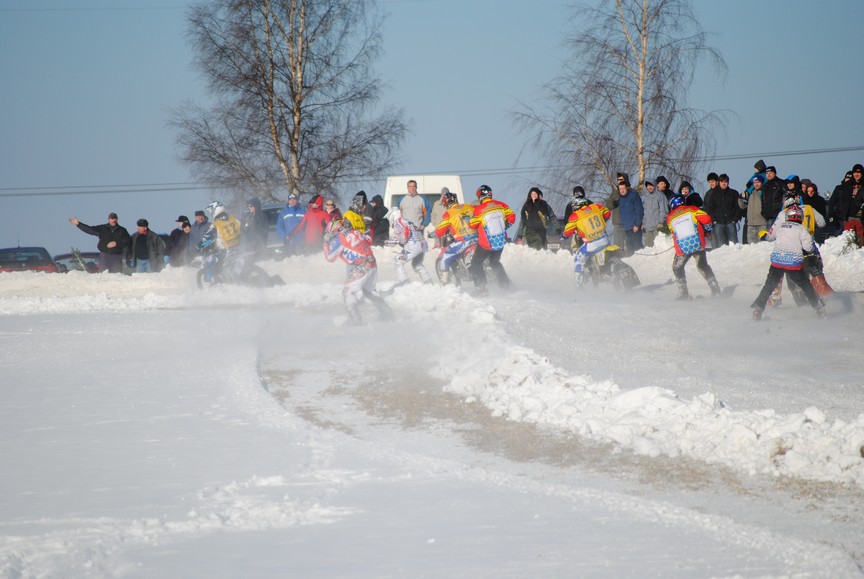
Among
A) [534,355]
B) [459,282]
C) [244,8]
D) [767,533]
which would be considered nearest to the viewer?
[767,533]

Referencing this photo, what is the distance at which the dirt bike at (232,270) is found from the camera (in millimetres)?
19641

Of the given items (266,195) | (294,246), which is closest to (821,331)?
(294,246)

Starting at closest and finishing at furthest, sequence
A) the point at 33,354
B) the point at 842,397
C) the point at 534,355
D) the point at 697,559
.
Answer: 1. the point at 697,559
2. the point at 842,397
3. the point at 534,355
4. the point at 33,354

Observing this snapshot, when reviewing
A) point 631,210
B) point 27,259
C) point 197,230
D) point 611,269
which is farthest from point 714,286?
point 27,259

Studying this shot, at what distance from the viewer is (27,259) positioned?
26281mm

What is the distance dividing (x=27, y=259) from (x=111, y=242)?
405cm

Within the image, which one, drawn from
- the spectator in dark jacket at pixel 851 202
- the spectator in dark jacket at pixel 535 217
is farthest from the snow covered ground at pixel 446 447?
the spectator in dark jacket at pixel 535 217

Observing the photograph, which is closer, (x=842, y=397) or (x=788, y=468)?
(x=788, y=468)

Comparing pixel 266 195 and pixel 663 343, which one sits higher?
pixel 266 195

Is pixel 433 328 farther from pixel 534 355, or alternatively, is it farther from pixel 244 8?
pixel 244 8

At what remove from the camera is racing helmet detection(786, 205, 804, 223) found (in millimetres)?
13727

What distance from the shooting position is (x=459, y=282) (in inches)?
749

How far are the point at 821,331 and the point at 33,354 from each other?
31.1ft

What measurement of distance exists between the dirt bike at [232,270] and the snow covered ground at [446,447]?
16.5ft
